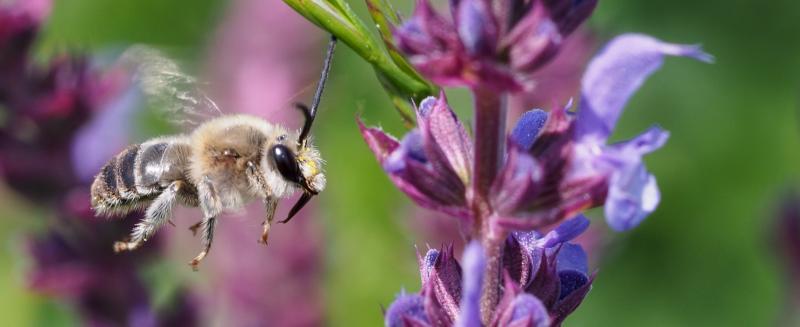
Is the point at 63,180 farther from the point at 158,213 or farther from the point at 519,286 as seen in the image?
the point at 519,286

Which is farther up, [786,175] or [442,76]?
[442,76]

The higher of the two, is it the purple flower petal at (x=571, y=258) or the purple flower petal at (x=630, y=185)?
the purple flower petal at (x=630, y=185)

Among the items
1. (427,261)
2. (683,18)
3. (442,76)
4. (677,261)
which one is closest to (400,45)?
(442,76)

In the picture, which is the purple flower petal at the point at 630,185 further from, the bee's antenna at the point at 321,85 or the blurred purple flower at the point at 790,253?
the blurred purple flower at the point at 790,253

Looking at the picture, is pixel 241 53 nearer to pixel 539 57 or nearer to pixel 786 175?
pixel 786 175

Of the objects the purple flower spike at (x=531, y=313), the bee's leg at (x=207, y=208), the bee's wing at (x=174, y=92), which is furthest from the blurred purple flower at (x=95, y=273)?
the purple flower spike at (x=531, y=313)

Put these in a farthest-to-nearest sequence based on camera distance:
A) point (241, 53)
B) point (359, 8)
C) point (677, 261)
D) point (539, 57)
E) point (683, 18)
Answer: point (359, 8) → point (683, 18) → point (677, 261) → point (241, 53) → point (539, 57)

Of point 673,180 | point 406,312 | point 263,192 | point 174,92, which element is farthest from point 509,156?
point 673,180
